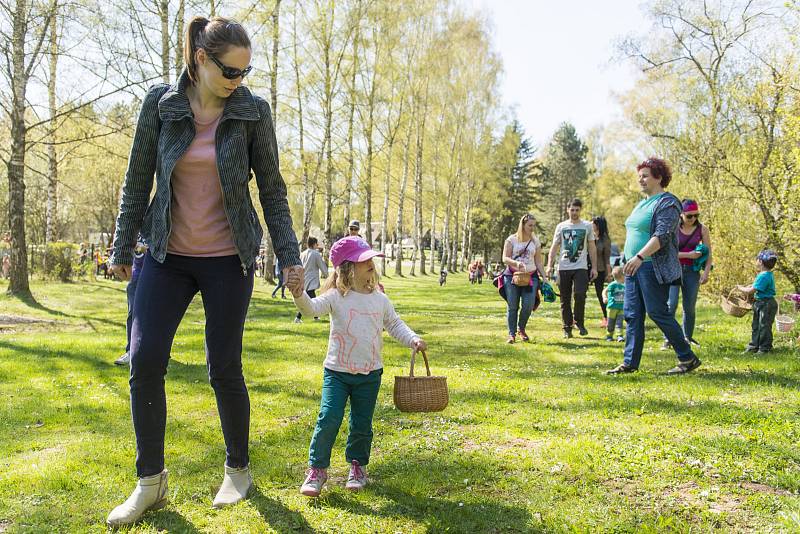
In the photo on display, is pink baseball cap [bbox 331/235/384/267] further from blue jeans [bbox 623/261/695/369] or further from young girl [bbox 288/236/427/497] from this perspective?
blue jeans [bbox 623/261/695/369]

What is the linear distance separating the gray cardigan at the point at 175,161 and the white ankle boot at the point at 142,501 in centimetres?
111

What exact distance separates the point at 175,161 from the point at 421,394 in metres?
1.86

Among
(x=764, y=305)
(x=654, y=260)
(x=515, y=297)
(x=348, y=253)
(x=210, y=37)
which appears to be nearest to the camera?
(x=210, y=37)

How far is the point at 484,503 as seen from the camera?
142 inches

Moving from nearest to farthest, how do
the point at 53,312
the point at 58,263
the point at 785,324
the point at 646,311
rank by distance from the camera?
the point at 646,311
the point at 785,324
the point at 53,312
the point at 58,263

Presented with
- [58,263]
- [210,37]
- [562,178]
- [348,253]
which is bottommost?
[58,263]

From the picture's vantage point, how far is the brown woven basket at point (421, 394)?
3873 mm

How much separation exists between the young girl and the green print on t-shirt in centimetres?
660

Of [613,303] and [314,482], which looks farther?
[613,303]

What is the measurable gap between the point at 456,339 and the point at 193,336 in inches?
170

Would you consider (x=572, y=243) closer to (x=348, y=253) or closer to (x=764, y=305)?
(x=764, y=305)


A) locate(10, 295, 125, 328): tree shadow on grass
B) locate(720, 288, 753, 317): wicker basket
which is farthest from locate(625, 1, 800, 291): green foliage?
locate(10, 295, 125, 328): tree shadow on grass

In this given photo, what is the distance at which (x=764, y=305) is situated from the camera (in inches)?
326

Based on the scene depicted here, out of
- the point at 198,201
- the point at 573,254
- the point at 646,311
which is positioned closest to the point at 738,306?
the point at 573,254
